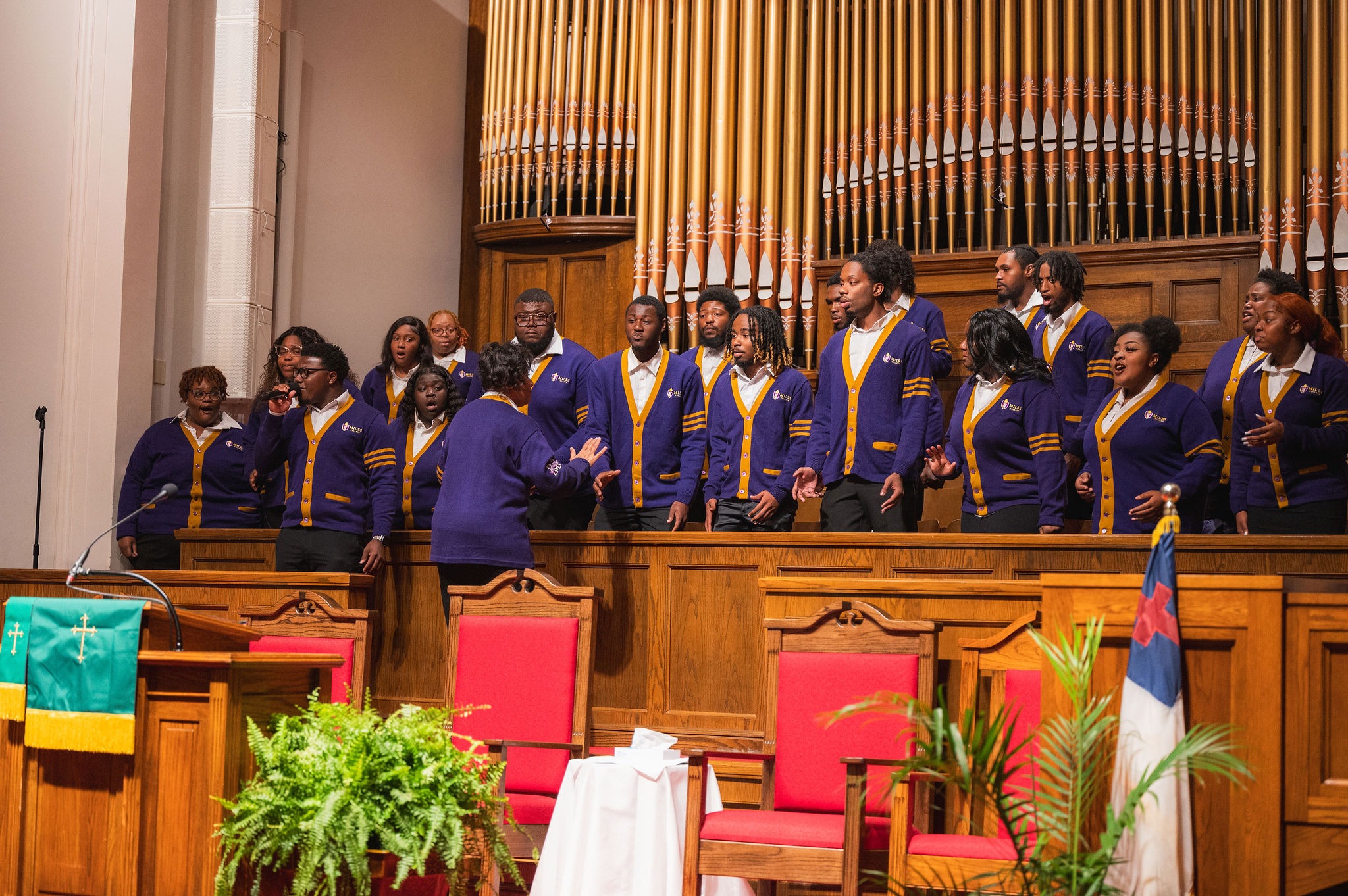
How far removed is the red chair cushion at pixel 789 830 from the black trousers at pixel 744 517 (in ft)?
6.44

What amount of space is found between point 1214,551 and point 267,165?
5422 mm

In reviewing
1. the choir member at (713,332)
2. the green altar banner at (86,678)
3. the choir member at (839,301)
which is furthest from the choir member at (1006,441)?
the green altar banner at (86,678)

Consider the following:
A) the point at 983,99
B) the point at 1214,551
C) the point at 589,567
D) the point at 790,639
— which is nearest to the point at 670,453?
the point at 589,567

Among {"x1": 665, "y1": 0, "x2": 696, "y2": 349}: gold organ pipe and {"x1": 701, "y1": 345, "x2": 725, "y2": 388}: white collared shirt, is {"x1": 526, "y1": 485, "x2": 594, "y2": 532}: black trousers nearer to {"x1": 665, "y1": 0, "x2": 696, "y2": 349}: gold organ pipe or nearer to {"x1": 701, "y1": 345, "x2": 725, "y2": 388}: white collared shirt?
{"x1": 701, "y1": 345, "x2": 725, "y2": 388}: white collared shirt

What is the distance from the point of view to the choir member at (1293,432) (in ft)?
17.5

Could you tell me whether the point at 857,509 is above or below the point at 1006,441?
below

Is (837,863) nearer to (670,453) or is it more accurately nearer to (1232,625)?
(1232,625)

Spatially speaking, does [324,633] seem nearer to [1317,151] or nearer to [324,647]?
[324,647]

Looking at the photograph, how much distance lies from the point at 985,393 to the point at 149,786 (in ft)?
11.1

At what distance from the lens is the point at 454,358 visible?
7.06 m

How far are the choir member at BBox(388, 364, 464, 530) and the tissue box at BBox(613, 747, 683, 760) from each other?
243 cm

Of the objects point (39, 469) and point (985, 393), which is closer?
point (985, 393)

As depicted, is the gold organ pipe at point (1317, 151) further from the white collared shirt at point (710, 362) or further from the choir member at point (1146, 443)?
the white collared shirt at point (710, 362)

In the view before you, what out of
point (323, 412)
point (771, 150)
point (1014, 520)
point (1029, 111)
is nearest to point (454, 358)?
point (323, 412)
